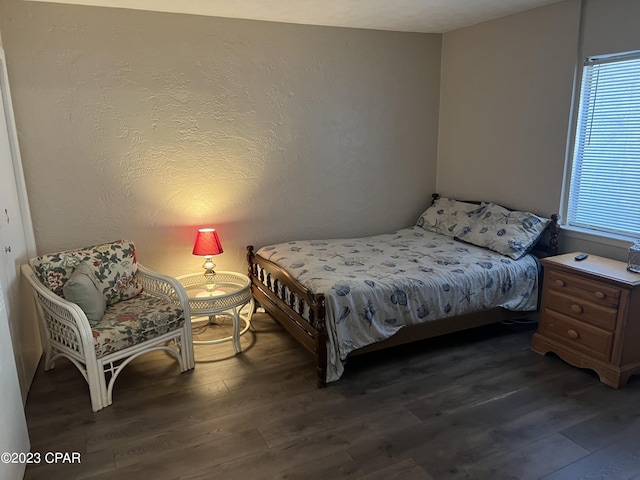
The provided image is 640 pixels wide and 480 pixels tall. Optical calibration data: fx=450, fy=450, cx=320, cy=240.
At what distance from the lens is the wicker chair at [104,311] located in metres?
2.54

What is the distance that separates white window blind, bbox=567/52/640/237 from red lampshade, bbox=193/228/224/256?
2.74 meters

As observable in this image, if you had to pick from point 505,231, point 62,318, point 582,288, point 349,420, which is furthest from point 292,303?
point 582,288

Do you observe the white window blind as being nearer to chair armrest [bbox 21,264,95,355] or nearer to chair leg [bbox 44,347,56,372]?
chair armrest [bbox 21,264,95,355]

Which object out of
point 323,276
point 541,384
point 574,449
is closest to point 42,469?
point 323,276

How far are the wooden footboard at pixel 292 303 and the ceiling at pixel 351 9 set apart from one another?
1817mm

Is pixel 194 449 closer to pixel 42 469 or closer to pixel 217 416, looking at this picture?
pixel 217 416

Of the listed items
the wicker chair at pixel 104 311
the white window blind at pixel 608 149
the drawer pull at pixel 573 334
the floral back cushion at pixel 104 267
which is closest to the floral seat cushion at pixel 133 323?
the wicker chair at pixel 104 311

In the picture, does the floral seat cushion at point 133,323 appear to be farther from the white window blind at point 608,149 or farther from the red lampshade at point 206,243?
the white window blind at point 608,149

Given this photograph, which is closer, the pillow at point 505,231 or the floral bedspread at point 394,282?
the floral bedspread at point 394,282

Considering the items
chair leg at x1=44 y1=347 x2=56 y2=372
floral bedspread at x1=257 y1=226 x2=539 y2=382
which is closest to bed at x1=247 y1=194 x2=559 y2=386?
floral bedspread at x1=257 y1=226 x2=539 y2=382

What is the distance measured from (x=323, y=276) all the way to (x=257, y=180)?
1.24 m

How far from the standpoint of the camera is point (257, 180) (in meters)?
3.79

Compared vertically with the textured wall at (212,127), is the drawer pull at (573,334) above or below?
below

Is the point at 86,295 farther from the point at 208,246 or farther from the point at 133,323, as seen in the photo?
the point at 208,246
